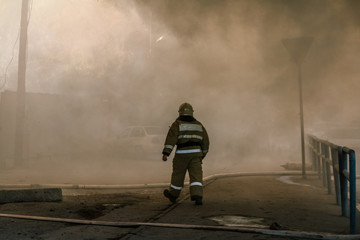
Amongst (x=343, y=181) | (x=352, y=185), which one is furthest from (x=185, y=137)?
(x=352, y=185)

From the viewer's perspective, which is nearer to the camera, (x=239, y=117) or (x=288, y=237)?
(x=288, y=237)

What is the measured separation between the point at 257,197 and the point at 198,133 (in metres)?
1.38

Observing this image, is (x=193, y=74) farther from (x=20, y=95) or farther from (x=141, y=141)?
(x=20, y=95)

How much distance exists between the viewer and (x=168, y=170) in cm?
1085

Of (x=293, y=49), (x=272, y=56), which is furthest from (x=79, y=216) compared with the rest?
(x=272, y=56)

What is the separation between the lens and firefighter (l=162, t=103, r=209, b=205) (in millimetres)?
5738

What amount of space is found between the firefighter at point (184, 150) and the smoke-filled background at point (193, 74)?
139 inches

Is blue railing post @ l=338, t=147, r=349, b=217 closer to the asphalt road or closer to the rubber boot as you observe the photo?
the asphalt road

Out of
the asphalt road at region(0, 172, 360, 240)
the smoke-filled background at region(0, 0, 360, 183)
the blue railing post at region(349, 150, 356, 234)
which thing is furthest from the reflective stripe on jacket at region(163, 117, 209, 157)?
the smoke-filled background at region(0, 0, 360, 183)

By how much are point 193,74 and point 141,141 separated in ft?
8.99

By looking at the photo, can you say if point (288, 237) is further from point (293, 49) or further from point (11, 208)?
point (293, 49)

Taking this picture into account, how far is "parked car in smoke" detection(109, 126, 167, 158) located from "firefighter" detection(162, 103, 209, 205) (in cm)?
762

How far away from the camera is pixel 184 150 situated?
5.82m

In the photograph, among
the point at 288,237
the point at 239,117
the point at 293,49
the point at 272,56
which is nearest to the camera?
the point at 288,237
